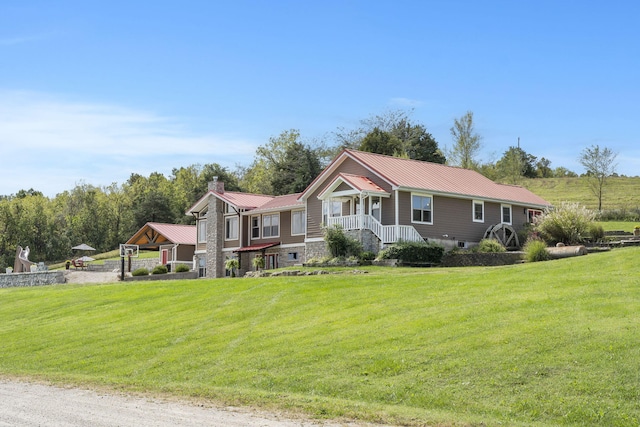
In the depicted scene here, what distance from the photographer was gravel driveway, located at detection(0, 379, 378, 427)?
11148 mm

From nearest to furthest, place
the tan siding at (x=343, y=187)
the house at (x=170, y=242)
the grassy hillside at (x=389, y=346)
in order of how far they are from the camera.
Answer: the grassy hillside at (x=389, y=346), the tan siding at (x=343, y=187), the house at (x=170, y=242)

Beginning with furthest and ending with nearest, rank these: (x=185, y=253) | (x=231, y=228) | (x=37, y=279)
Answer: (x=185, y=253) → (x=37, y=279) → (x=231, y=228)

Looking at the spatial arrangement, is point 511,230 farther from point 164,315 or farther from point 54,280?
point 54,280

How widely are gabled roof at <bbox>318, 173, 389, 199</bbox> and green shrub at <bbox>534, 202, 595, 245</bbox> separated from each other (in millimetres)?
8146

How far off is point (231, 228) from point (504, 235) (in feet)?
60.4

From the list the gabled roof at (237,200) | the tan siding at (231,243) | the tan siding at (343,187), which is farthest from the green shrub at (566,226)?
the tan siding at (231,243)

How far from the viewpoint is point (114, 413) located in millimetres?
12047

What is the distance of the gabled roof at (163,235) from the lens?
5934 cm

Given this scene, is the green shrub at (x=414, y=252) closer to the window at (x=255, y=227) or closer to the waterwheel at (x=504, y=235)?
the waterwheel at (x=504, y=235)

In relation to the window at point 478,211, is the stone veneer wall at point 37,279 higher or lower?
lower

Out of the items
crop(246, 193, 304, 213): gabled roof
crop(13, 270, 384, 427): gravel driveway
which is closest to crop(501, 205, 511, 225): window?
crop(246, 193, 304, 213): gabled roof

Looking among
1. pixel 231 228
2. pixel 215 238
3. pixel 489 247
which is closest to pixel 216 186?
pixel 231 228

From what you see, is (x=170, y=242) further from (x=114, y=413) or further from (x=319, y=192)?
(x=114, y=413)

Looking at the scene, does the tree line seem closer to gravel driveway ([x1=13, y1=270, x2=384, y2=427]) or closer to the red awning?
the red awning
